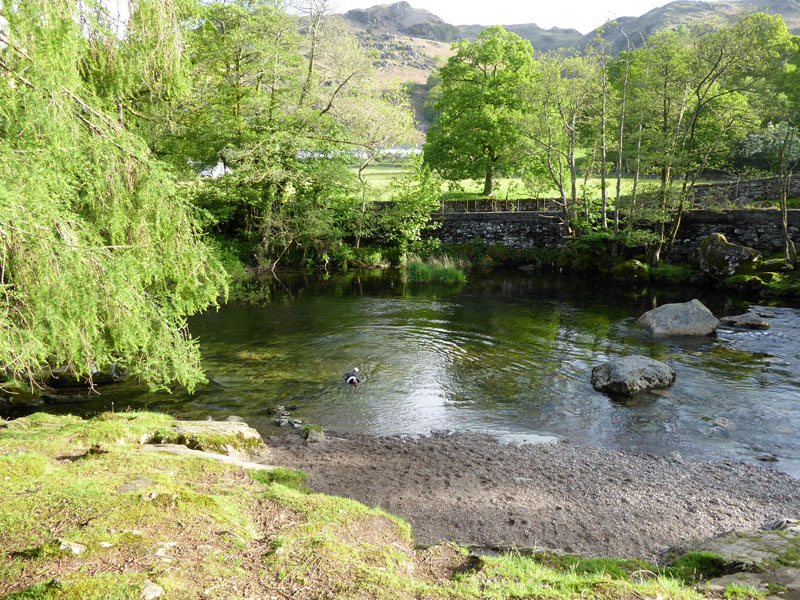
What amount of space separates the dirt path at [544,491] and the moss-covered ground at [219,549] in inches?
44.5

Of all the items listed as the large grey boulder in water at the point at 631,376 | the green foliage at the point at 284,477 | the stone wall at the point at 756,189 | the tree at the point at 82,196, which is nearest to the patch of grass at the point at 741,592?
the green foliage at the point at 284,477

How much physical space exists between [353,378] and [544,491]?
20.5 feet

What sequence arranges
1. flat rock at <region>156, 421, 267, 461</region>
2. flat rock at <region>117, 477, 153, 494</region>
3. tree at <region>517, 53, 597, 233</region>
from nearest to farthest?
flat rock at <region>117, 477, 153, 494</region> → flat rock at <region>156, 421, 267, 461</region> → tree at <region>517, 53, 597, 233</region>

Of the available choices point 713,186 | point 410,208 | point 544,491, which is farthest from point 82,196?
point 713,186

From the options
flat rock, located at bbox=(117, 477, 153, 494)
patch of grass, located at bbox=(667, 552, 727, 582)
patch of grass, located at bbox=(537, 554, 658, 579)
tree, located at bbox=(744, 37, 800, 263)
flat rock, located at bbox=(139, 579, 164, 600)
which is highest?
tree, located at bbox=(744, 37, 800, 263)

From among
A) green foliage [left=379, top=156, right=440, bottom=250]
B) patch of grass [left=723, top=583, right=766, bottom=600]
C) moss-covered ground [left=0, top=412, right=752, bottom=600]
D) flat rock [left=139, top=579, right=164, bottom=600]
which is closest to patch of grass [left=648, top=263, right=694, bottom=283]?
green foliage [left=379, top=156, right=440, bottom=250]

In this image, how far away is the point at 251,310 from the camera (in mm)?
21188

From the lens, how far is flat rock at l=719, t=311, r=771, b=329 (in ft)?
59.2

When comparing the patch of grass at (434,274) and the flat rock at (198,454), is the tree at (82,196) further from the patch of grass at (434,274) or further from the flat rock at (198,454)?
the patch of grass at (434,274)

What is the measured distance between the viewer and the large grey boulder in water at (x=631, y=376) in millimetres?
12227

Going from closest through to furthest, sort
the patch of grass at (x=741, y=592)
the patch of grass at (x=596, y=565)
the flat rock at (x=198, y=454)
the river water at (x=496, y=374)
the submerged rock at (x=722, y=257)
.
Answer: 1. the patch of grass at (x=741, y=592)
2. the patch of grass at (x=596, y=565)
3. the flat rock at (x=198, y=454)
4. the river water at (x=496, y=374)
5. the submerged rock at (x=722, y=257)

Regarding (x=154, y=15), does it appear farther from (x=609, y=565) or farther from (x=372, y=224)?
(x=372, y=224)

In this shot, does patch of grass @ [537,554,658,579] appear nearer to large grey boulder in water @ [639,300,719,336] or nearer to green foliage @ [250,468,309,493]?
green foliage @ [250,468,309,493]

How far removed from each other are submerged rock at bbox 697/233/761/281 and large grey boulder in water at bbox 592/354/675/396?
52.3 ft
